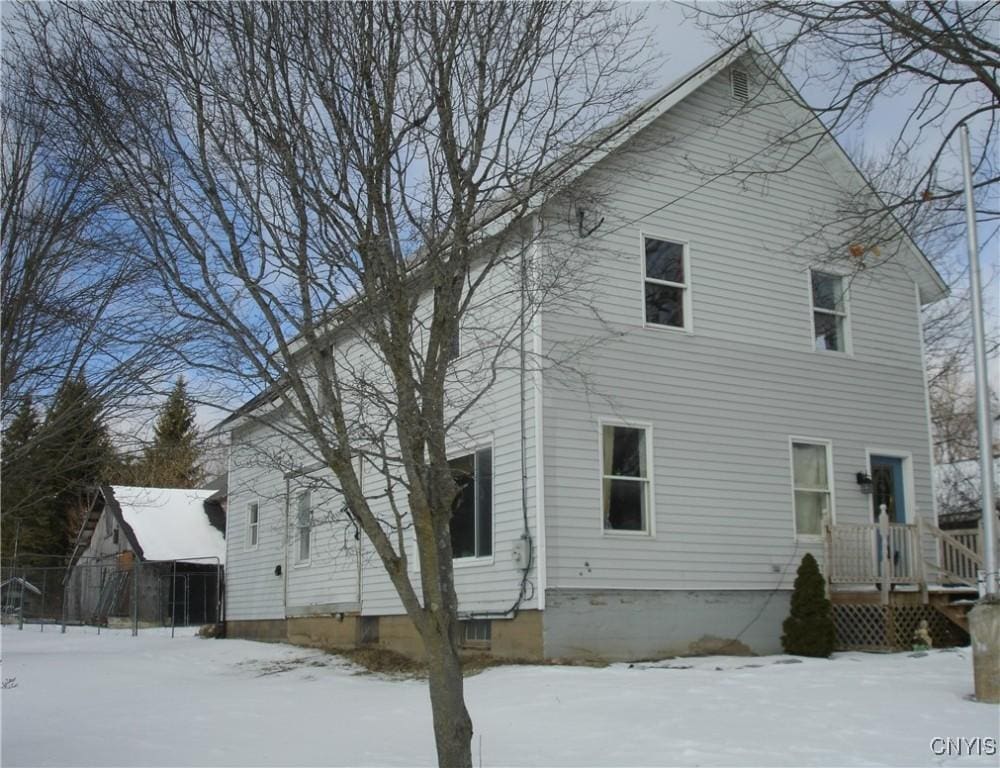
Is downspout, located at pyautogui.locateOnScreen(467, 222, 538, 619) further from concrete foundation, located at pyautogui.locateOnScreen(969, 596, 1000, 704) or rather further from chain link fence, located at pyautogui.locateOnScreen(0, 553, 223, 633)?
chain link fence, located at pyautogui.locateOnScreen(0, 553, 223, 633)

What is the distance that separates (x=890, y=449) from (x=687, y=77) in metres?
Result: 6.62

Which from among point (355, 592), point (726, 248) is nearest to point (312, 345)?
point (726, 248)

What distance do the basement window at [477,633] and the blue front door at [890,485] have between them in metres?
6.63

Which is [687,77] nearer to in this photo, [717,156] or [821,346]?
[717,156]

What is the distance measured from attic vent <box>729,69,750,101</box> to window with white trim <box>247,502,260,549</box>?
13.1 meters

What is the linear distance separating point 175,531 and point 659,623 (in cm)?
2180

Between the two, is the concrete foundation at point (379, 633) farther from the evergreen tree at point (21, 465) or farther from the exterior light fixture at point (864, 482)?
A: the evergreen tree at point (21, 465)

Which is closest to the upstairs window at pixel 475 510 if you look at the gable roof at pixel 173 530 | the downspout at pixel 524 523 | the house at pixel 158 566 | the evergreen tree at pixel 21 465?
the downspout at pixel 524 523

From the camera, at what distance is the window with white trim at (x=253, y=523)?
2283 cm

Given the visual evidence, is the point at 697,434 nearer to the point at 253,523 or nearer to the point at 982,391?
the point at 982,391

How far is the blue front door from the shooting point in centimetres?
1658

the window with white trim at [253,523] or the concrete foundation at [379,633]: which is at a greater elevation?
the window with white trim at [253,523]

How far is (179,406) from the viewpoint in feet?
25.0

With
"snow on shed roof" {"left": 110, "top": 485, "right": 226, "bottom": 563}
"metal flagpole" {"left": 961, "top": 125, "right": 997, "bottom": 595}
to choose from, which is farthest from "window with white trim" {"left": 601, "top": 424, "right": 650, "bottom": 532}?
"snow on shed roof" {"left": 110, "top": 485, "right": 226, "bottom": 563}
